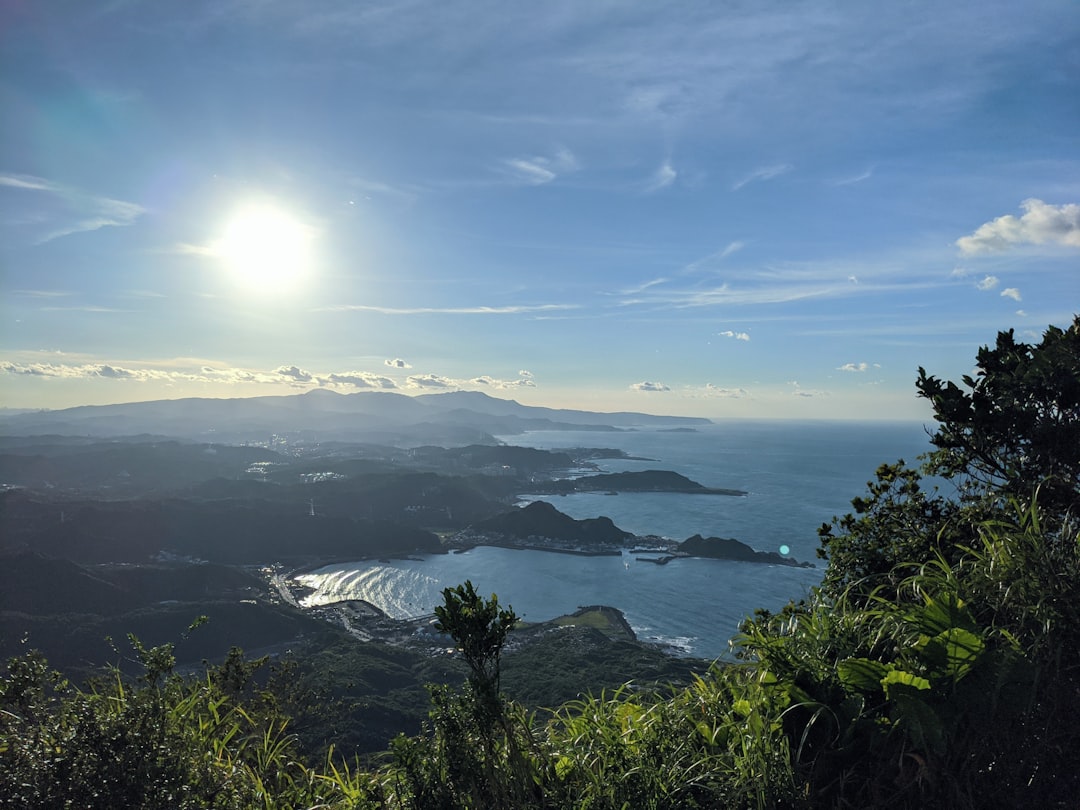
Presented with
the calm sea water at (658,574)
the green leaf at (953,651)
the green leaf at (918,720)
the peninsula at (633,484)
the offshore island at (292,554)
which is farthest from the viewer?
the peninsula at (633,484)

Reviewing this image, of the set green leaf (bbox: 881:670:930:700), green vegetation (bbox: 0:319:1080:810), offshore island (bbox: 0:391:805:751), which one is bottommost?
offshore island (bbox: 0:391:805:751)

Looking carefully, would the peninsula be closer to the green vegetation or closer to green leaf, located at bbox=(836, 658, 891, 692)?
the green vegetation

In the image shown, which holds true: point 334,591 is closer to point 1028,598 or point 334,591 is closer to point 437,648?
point 437,648

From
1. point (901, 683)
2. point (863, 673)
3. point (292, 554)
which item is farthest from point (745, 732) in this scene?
point (292, 554)

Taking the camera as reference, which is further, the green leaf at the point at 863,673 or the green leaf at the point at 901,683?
the green leaf at the point at 863,673

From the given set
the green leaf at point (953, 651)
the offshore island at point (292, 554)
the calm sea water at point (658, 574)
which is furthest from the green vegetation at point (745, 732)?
the calm sea water at point (658, 574)

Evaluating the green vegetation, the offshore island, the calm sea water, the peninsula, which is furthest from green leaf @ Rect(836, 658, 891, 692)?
the peninsula

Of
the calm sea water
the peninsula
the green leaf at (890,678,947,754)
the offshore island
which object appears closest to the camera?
the green leaf at (890,678,947,754)

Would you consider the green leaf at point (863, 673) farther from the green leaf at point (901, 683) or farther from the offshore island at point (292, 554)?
the offshore island at point (292, 554)

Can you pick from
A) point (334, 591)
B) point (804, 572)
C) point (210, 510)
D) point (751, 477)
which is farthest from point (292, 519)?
point (751, 477)
